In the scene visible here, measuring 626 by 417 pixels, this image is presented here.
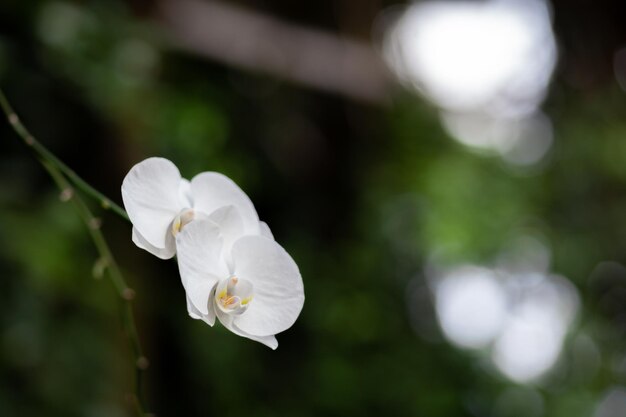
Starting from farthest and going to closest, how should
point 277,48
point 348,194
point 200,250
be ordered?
point 348,194 → point 277,48 → point 200,250

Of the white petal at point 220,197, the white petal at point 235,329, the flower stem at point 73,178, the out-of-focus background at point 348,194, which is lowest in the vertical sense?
the white petal at point 235,329

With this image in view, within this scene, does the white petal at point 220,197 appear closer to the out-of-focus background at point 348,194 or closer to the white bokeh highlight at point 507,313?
the out-of-focus background at point 348,194

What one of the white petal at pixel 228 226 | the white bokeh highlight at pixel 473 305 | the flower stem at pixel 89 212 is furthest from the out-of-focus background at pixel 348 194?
the white petal at pixel 228 226

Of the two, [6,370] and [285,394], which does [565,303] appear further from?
[6,370]

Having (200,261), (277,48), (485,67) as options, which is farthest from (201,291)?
(485,67)

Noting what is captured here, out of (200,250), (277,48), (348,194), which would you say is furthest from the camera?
(348,194)

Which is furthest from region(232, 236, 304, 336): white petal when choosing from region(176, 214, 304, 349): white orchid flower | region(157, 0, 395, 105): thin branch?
region(157, 0, 395, 105): thin branch

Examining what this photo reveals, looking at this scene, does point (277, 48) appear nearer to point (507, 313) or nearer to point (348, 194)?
point (348, 194)
